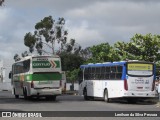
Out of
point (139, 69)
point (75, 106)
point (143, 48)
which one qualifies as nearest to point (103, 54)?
point (143, 48)

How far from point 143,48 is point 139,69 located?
53.5 ft

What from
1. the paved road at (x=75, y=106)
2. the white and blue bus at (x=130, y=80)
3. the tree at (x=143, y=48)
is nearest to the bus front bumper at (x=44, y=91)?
the paved road at (x=75, y=106)

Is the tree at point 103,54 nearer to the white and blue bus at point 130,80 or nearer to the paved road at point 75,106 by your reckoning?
the white and blue bus at point 130,80

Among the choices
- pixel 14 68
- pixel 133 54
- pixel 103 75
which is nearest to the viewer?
pixel 103 75

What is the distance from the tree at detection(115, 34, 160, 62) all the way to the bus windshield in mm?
15045

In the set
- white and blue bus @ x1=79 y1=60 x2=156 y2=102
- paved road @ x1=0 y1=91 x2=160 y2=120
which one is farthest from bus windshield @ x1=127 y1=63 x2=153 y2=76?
paved road @ x1=0 y1=91 x2=160 y2=120

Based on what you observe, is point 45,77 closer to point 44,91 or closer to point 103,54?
point 44,91

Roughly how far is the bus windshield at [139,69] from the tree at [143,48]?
15045 millimetres

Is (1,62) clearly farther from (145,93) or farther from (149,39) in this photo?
(145,93)

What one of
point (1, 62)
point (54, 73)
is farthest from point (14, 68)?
point (1, 62)

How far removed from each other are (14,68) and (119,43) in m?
13.2

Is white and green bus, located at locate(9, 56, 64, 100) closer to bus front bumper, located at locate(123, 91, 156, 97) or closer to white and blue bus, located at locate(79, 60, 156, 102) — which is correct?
white and blue bus, located at locate(79, 60, 156, 102)

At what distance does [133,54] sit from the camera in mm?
47500

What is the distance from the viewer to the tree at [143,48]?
45625mm
